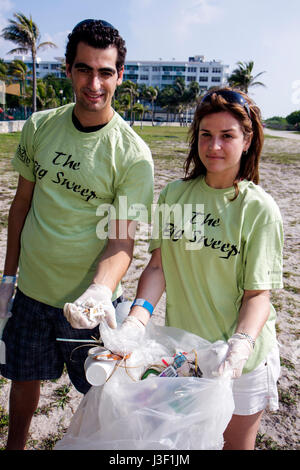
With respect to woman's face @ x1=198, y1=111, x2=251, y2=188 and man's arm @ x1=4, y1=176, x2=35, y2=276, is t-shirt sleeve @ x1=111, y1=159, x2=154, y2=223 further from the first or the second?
man's arm @ x1=4, y1=176, x2=35, y2=276

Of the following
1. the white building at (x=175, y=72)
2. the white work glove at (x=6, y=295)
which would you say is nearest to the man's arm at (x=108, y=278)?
the white work glove at (x=6, y=295)

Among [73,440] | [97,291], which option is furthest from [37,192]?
[73,440]

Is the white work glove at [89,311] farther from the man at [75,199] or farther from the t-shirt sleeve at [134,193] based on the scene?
the t-shirt sleeve at [134,193]

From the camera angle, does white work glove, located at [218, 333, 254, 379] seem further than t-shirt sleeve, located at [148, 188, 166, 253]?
No

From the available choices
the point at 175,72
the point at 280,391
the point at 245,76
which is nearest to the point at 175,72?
the point at 175,72

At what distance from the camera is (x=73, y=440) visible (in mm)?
1423

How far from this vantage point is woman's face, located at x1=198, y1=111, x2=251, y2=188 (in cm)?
163

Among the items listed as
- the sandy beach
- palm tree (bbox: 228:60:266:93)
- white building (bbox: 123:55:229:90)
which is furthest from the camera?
white building (bbox: 123:55:229:90)

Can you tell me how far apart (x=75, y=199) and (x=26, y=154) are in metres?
0.42

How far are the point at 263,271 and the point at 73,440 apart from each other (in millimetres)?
964

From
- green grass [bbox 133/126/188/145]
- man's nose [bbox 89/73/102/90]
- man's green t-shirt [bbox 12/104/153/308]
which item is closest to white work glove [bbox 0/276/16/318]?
man's green t-shirt [bbox 12/104/153/308]

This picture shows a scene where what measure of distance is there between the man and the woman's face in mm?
299

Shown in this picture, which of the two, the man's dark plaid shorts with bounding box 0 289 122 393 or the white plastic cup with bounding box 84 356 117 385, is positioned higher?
the white plastic cup with bounding box 84 356 117 385

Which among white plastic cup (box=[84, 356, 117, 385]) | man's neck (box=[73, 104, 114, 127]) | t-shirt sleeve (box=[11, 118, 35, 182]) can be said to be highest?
man's neck (box=[73, 104, 114, 127])
